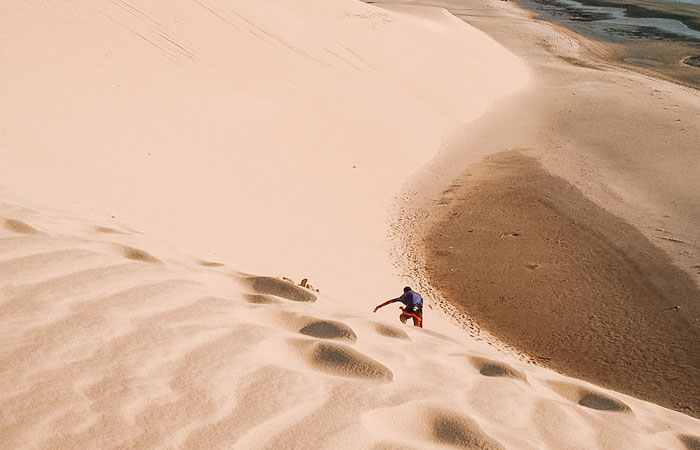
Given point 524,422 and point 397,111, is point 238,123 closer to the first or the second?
point 397,111

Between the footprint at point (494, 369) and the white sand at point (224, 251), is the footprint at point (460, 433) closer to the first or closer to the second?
the white sand at point (224, 251)

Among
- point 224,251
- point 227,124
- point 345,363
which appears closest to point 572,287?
point 224,251

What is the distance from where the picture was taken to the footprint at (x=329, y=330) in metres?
2.97

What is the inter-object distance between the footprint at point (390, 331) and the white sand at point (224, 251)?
0.02m

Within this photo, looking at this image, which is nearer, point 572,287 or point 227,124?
point 572,287

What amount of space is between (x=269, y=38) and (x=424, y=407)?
15.0 meters

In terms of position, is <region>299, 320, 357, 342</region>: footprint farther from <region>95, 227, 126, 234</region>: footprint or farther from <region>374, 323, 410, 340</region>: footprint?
<region>95, 227, 126, 234</region>: footprint

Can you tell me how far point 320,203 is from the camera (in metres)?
10.5

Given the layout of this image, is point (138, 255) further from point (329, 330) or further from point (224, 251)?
point (224, 251)

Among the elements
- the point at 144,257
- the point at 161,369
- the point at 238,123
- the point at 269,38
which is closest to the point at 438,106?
the point at 269,38

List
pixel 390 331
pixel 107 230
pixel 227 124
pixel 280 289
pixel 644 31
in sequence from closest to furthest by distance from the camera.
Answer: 1. pixel 390 331
2. pixel 280 289
3. pixel 107 230
4. pixel 227 124
5. pixel 644 31

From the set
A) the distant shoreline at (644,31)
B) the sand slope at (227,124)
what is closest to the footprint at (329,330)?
the sand slope at (227,124)

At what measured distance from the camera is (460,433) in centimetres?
230

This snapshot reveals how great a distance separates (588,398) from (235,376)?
5.41 feet
